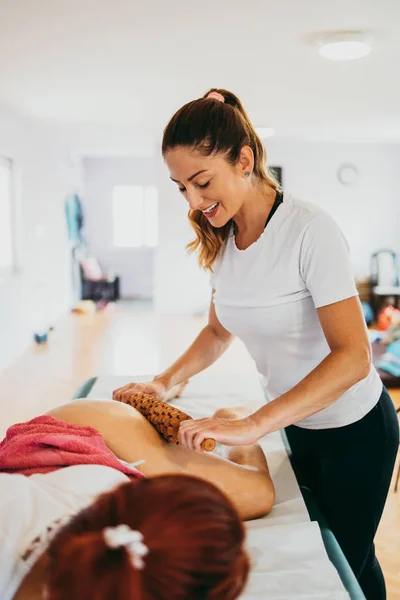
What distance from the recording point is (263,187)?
121cm

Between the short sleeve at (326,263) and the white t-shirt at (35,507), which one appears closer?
the white t-shirt at (35,507)

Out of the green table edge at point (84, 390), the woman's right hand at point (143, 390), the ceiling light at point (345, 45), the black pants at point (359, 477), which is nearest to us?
the black pants at point (359, 477)

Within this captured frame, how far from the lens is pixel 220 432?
105cm

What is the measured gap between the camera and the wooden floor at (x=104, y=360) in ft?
8.20

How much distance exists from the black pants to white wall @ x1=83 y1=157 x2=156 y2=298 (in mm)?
8110

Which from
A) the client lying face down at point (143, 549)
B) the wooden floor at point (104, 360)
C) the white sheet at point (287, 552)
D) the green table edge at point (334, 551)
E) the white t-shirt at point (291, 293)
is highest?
the white t-shirt at point (291, 293)

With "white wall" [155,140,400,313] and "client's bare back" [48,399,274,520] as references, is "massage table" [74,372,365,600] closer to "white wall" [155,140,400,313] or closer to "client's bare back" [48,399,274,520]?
"client's bare back" [48,399,274,520]

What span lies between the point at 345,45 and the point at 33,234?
146 inches

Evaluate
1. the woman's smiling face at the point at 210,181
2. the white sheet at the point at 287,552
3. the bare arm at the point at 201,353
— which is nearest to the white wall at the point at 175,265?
the bare arm at the point at 201,353

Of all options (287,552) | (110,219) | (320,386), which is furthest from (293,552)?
(110,219)

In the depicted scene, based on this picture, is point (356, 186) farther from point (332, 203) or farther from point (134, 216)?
point (134, 216)

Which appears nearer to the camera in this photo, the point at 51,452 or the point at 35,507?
the point at 35,507

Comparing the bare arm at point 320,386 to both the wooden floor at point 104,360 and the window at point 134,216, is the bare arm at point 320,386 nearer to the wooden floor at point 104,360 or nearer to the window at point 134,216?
the wooden floor at point 104,360

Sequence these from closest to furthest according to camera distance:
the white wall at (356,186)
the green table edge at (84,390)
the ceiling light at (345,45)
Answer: the green table edge at (84,390)
the ceiling light at (345,45)
the white wall at (356,186)
